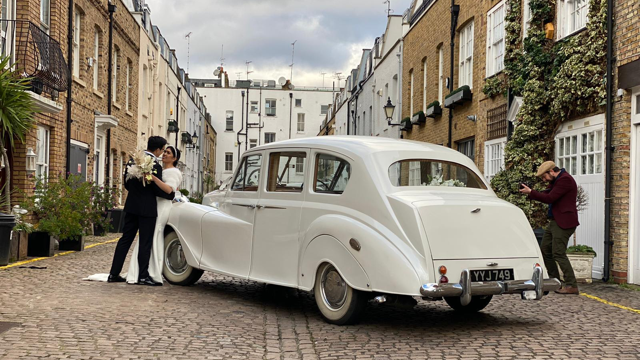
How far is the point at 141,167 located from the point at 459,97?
36.3 ft

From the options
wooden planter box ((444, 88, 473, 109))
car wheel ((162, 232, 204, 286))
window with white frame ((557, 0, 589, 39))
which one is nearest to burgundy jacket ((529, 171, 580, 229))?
window with white frame ((557, 0, 589, 39))

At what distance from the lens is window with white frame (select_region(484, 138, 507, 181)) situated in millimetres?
15711

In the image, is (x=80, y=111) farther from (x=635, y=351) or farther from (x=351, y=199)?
(x=635, y=351)

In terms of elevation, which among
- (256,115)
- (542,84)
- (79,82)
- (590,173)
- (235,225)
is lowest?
(235,225)

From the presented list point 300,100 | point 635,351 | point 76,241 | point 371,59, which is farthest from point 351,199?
point 300,100

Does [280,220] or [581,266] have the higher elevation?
[280,220]

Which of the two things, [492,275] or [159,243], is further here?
[159,243]

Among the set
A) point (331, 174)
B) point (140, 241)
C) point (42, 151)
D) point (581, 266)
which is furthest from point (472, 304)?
point (42, 151)

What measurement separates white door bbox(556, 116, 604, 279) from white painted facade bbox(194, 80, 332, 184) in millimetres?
50950

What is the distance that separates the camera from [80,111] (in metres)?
18.3

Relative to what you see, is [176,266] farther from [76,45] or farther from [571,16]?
[76,45]

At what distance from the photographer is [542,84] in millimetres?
12820

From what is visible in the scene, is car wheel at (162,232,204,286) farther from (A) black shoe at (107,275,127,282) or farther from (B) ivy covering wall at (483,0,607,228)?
(B) ivy covering wall at (483,0,607,228)

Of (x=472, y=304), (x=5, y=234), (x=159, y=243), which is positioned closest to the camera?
(x=472, y=304)
